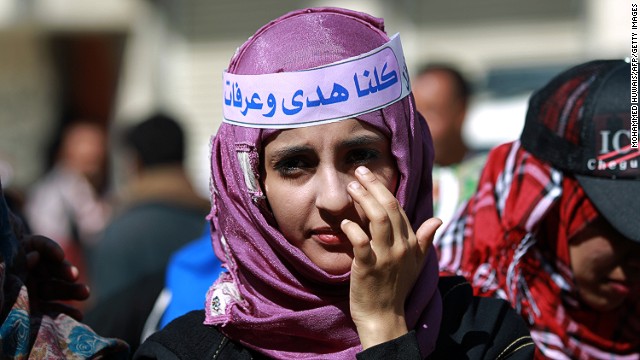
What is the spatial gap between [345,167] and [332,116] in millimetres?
125

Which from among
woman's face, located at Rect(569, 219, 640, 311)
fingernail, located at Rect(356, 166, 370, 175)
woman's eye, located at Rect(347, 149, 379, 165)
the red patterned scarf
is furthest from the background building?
fingernail, located at Rect(356, 166, 370, 175)

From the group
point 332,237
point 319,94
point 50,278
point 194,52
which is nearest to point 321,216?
point 332,237

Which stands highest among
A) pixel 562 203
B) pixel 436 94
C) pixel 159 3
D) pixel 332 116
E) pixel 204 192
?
pixel 332 116

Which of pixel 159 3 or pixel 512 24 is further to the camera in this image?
pixel 159 3

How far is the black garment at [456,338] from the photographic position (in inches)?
95.6

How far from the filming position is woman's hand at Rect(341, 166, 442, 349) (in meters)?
2.24

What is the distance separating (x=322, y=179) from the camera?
7.82 ft

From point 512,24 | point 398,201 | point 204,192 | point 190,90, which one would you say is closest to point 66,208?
point 204,192

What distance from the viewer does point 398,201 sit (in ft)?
7.80

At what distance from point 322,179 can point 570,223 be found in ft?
2.77

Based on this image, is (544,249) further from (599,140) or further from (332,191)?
(332,191)

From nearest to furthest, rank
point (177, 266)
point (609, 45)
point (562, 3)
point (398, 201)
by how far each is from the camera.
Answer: point (398, 201), point (177, 266), point (609, 45), point (562, 3)

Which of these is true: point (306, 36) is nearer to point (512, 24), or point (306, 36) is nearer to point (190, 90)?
point (512, 24)

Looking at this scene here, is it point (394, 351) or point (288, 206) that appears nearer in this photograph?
point (394, 351)
